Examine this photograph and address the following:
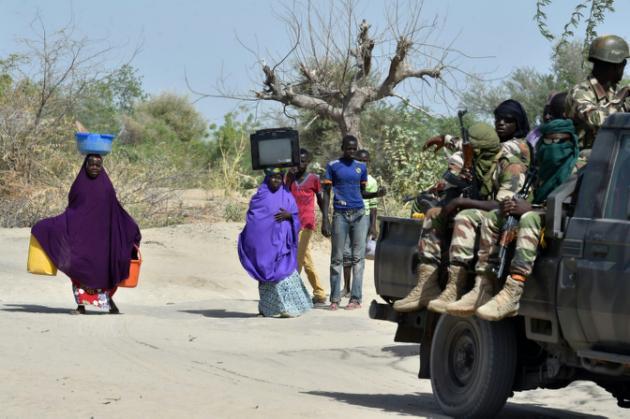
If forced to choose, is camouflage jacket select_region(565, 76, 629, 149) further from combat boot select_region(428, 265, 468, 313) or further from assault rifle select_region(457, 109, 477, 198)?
Answer: combat boot select_region(428, 265, 468, 313)

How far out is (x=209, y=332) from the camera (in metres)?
13.1

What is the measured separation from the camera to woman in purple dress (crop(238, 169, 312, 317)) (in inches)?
576

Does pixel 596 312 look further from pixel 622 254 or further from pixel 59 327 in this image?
pixel 59 327

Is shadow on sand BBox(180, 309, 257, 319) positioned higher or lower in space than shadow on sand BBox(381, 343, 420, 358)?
lower

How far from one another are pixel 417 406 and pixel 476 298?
4.91 feet

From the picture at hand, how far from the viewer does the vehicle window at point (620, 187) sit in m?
7.08

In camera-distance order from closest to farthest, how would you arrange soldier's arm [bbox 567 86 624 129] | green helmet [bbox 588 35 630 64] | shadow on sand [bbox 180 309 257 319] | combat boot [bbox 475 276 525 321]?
combat boot [bbox 475 276 525 321] < soldier's arm [bbox 567 86 624 129] < green helmet [bbox 588 35 630 64] < shadow on sand [bbox 180 309 257 319]

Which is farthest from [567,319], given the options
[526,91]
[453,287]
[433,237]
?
[526,91]

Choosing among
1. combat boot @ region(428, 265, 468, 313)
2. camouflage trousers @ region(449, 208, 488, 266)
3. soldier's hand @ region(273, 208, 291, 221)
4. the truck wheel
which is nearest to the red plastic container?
soldier's hand @ region(273, 208, 291, 221)

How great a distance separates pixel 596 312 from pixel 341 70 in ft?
61.2

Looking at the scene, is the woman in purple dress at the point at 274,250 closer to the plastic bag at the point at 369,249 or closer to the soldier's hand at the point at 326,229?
the soldier's hand at the point at 326,229

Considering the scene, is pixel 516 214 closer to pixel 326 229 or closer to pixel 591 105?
pixel 591 105

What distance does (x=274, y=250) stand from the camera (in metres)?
14.7

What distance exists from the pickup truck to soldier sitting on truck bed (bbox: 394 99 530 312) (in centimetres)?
24
